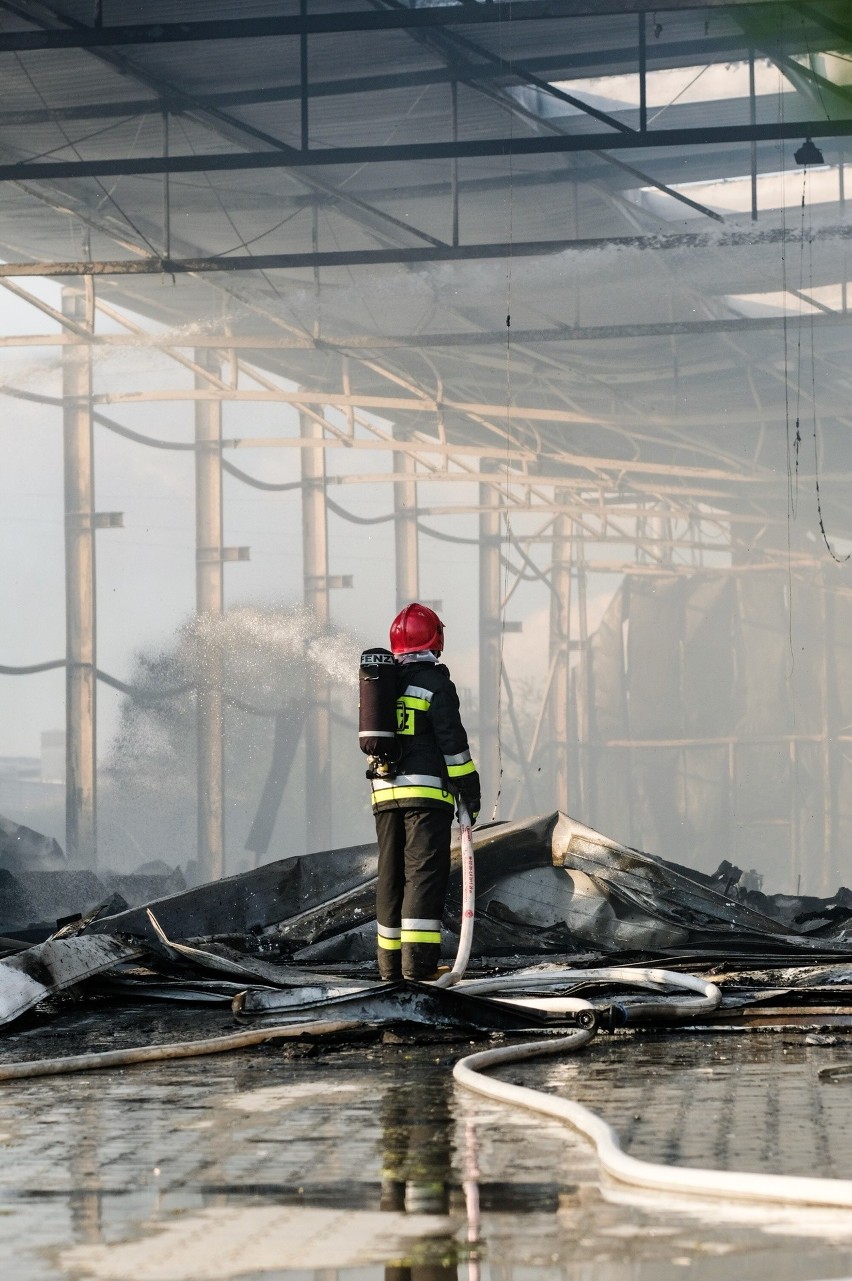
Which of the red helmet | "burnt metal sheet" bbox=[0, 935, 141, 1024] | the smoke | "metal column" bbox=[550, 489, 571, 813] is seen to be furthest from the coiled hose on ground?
"metal column" bbox=[550, 489, 571, 813]

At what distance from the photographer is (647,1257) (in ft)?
7.59

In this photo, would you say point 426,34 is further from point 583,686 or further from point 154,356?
point 583,686

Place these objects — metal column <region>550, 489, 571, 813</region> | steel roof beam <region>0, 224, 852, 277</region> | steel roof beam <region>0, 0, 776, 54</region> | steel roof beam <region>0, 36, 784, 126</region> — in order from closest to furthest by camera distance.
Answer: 1. steel roof beam <region>0, 0, 776, 54</region>
2. steel roof beam <region>0, 36, 784, 126</region>
3. steel roof beam <region>0, 224, 852, 277</region>
4. metal column <region>550, 489, 571, 813</region>

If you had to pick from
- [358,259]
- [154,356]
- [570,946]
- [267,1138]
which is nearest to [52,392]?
[154,356]

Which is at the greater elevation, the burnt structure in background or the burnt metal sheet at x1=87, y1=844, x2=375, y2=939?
the burnt structure in background

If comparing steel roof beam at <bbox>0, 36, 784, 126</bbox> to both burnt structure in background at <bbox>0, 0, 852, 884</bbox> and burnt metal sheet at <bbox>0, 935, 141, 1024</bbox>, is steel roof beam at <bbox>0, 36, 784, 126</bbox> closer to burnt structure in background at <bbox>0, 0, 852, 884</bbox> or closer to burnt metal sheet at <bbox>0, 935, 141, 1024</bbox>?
burnt structure in background at <bbox>0, 0, 852, 884</bbox>

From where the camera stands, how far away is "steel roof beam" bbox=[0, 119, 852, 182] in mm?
11031

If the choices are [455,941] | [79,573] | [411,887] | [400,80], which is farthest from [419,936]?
[79,573]

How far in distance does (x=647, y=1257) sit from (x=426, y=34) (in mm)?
11177

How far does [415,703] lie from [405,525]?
8109 mm

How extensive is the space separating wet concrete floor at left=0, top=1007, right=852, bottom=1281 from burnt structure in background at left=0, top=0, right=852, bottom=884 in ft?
27.6

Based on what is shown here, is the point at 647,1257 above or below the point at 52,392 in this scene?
below

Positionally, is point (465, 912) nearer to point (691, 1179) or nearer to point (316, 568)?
point (691, 1179)

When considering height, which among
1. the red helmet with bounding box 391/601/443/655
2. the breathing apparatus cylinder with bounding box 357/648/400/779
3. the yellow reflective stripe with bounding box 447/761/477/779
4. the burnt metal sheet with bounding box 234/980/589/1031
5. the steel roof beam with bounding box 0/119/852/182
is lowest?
the burnt metal sheet with bounding box 234/980/589/1031
